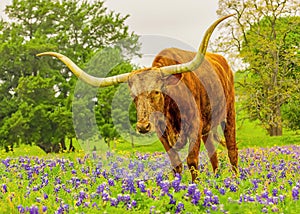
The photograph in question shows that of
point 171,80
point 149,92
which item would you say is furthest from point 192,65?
point 149,92

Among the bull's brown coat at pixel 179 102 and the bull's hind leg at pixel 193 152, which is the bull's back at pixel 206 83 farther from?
the bull's hind leg at pixel 193 152

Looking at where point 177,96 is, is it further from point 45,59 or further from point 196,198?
point 45,59

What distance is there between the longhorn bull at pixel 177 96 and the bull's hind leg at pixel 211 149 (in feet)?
2.74

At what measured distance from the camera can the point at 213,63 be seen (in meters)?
8.79

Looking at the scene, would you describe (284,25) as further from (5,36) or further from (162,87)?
(162,87)

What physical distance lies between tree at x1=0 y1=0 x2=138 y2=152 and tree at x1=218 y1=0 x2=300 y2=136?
29.1 feet

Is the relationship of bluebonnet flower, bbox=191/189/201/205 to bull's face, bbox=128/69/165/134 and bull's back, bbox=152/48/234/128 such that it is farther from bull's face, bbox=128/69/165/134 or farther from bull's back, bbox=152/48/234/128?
bull's back, bbox=152/48/234/128

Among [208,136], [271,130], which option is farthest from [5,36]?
[208,136]

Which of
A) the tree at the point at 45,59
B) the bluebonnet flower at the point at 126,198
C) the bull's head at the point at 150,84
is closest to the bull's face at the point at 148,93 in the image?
the bull's head at the point at 150,84

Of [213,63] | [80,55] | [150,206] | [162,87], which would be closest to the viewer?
[150,206]

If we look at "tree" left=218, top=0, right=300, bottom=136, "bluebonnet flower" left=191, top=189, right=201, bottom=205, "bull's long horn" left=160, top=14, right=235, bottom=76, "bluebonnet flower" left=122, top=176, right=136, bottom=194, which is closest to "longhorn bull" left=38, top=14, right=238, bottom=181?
"bull's long horn" left=160, top=14, right=235, bottom=76

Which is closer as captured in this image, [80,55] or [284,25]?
[80,55]

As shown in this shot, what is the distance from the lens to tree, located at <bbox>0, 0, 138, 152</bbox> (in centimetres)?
3073

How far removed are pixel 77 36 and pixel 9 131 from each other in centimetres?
921
